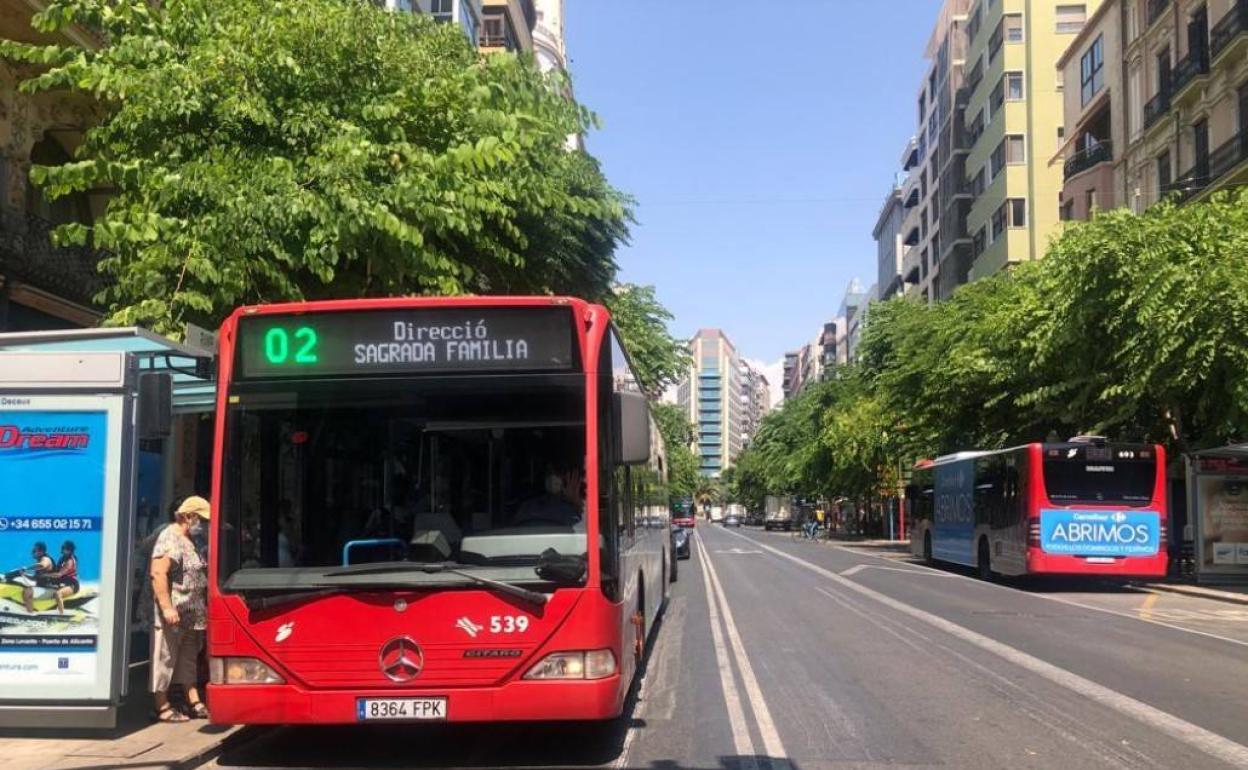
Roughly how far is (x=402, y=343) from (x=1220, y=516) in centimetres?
2228

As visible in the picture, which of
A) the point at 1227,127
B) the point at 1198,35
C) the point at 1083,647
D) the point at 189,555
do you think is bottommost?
the point at 1083,647

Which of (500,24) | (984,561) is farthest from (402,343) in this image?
(500,24)

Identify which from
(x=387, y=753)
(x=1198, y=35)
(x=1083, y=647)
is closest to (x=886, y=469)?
(x=1198, y=35)

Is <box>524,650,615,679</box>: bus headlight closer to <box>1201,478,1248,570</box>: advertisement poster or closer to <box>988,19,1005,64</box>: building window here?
<box>1201,478,1248,570</box>: advertisement poster

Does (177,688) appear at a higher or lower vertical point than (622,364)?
lower

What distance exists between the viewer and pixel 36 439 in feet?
26.7

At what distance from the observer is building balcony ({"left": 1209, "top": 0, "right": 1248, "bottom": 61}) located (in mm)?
32766

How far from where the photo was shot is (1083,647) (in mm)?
13703

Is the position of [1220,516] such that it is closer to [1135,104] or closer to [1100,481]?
[1100,481]

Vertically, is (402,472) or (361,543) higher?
(402,472)

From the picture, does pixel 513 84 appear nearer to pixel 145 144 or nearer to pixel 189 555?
pixel 145 144

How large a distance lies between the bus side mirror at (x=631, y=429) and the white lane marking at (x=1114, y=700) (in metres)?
4.41

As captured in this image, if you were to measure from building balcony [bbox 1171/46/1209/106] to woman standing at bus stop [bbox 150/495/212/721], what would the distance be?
117 feet

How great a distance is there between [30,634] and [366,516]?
2824 mm
